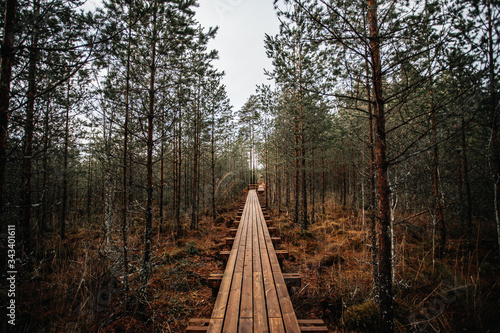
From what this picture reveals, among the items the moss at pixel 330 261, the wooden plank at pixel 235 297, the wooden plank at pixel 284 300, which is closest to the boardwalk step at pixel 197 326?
the wooden plank at pixel 235 297

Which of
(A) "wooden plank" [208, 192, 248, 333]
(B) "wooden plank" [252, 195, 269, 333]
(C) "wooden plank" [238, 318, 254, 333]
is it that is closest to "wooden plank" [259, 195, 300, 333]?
(B) "wooden plank" [252, 195, 269, 333]

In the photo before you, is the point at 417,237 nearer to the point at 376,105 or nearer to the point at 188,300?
the point at 376,105

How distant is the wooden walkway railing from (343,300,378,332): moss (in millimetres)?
1208

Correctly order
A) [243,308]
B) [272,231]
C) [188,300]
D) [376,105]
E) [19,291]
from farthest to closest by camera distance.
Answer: [272,231] → [188,300] → [19,291] → [243,308] → [376,105]

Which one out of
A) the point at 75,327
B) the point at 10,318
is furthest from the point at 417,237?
the point at 10,318

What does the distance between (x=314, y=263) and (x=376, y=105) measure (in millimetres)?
5281

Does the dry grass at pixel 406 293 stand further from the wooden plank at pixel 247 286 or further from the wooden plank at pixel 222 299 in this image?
the wooden plank at pixel 222 299

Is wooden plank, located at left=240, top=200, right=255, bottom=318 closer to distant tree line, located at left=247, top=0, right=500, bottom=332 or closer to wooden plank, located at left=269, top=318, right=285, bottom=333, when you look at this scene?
wooden plank, located at left=269, top=318, right=285, bottom=333

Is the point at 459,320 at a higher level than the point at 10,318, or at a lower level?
lower

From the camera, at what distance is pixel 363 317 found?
3.54 m

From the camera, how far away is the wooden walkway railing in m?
2.71

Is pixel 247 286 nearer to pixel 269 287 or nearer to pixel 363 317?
pixel 269 287

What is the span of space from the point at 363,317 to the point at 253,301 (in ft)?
7.47

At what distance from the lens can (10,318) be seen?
3.11 meters
